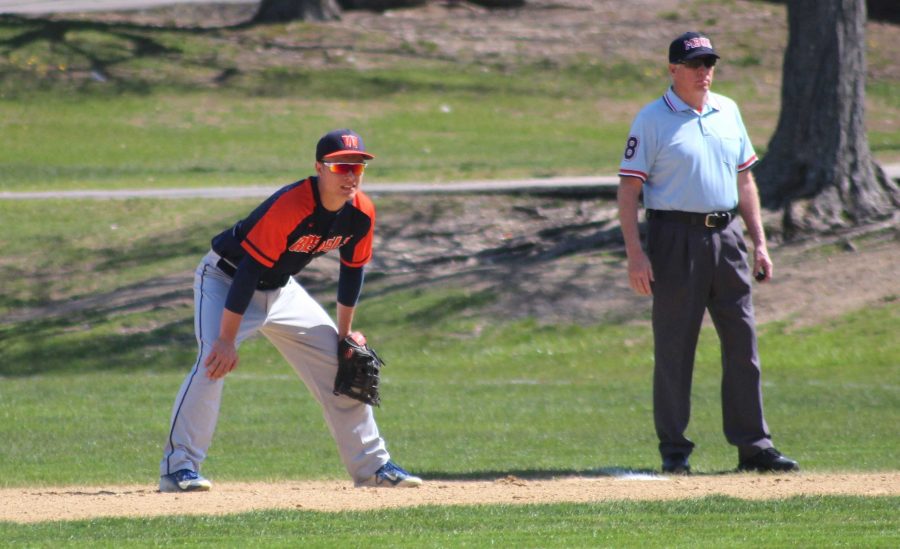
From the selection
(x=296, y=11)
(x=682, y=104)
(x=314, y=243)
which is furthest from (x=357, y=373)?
(x=296, y=11)

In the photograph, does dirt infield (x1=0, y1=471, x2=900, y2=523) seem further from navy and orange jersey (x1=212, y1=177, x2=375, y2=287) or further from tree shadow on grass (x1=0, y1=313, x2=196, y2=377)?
tree shadow on grass (x1=0, y1=313, x2=196, y2=377)

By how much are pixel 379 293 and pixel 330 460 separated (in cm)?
679

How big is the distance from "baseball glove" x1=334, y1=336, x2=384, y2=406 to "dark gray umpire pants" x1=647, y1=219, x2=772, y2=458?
158cm

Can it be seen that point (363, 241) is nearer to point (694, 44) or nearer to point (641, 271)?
point (641, 271)

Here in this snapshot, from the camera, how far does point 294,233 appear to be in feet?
22.1

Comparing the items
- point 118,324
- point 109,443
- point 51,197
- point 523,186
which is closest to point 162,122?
point 51,197

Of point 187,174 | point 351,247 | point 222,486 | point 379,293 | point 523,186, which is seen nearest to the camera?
point 351,247

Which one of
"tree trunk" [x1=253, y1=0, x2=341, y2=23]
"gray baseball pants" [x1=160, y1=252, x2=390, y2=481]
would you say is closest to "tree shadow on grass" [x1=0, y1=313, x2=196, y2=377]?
"gray baseball pants" [x1=160, y1=252, x2=390, y2=481]

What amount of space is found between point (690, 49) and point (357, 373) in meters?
2.46

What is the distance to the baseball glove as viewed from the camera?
282 inches

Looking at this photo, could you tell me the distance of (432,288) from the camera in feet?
51.7

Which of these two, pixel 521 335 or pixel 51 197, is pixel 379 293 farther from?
pixel 51 197

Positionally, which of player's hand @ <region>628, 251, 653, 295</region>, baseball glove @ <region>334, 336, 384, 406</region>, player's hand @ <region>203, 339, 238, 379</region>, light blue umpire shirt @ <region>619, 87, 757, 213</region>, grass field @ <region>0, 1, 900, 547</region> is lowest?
grass field @ <region>0, 1, 900, 547</region>

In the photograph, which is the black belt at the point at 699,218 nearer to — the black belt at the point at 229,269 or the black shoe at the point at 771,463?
the black shoe at the point at 771,463
